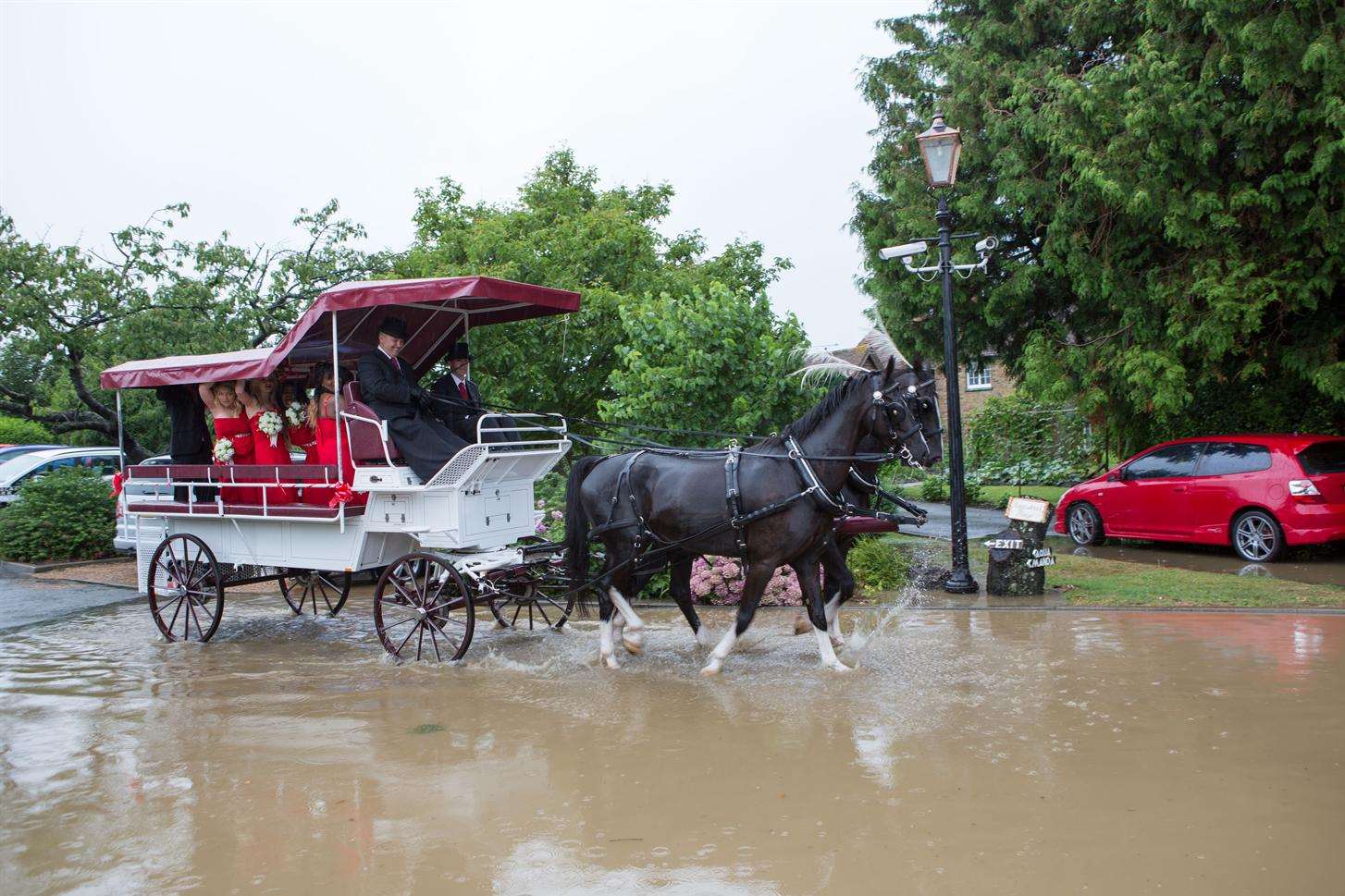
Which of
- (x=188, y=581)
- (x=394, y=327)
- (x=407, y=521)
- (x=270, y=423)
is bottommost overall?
(x=188, y=581)

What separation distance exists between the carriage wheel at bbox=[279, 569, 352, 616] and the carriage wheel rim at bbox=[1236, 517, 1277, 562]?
10.4m

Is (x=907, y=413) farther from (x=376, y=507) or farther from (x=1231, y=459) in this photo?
(x=1231, y=459)

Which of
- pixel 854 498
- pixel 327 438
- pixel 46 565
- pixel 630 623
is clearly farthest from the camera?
pixel 46 565

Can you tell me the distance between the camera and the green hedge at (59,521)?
15219 millimetres

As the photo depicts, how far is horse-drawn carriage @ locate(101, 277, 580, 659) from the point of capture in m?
8.27

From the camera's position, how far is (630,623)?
8320 mm

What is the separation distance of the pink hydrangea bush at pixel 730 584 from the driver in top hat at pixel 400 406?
339 centimetres

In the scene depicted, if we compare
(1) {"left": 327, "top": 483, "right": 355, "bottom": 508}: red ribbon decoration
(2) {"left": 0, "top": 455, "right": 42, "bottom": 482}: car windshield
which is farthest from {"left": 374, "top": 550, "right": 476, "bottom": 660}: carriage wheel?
(2) {"left": 0, "top": 455, "right": 42, "bottom": 482}: car windshield

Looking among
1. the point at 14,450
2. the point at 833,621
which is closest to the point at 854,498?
the point at 833,621

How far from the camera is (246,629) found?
10234 millimetres

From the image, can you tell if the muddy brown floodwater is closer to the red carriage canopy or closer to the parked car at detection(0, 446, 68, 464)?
the red carriage canopy

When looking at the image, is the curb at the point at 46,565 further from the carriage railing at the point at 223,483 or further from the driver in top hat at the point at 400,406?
the driver in top hat at the point at 400,406

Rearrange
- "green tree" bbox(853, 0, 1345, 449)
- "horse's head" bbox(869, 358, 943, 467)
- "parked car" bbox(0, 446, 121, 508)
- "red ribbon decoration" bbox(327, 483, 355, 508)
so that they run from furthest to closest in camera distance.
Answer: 1. "parked car" bbox(0, 446, 121, 508)
2. "green tree" bbox(853, 0, 1345, 449)
3. "red ribbon decoration" bbox(327, 483, 355, 508)
4. "horse's head" bbox(869, 358, 943, 467)

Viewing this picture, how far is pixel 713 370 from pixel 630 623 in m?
3.98
